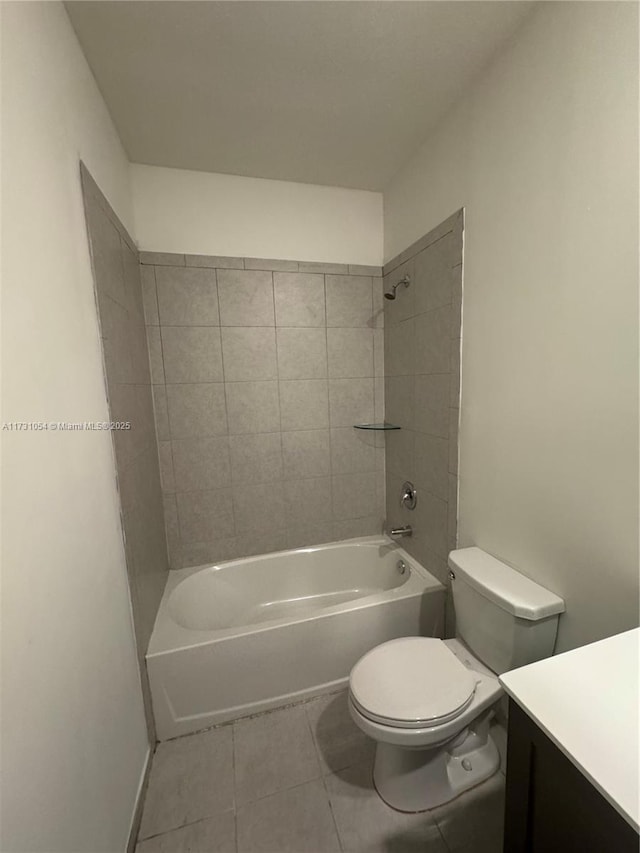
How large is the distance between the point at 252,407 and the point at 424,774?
1718mm

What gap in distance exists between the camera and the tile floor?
3.61ft

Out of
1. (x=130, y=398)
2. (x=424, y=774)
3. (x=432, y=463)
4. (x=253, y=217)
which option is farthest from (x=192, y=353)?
(x=424, y=774)

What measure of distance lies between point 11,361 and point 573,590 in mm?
1528

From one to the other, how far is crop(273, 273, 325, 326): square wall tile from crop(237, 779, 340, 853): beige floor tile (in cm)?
205

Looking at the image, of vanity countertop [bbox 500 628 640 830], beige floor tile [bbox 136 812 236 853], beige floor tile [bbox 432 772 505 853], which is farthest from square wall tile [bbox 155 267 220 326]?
beige floor tile [bbox 432 772 505 853]

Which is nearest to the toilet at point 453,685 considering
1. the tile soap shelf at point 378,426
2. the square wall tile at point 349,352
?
the tile soap shelf at point 378,426

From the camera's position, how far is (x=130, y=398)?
4.73 feet

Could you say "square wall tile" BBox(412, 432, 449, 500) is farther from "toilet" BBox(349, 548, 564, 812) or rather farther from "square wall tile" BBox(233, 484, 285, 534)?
"square wall tile" BBox(233, 484, 285, 534)

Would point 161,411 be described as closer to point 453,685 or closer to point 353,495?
point 353,495

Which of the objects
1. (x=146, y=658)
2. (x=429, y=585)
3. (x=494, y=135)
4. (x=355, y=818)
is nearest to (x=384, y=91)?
(x=494, y=135)

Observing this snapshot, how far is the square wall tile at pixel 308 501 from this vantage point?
216 centimetres

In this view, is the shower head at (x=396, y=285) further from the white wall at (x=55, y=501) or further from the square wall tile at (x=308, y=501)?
the white wall at (x=55, y=501)

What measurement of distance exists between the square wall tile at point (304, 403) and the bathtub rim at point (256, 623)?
31.3 inches

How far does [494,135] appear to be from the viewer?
122 centimetres
